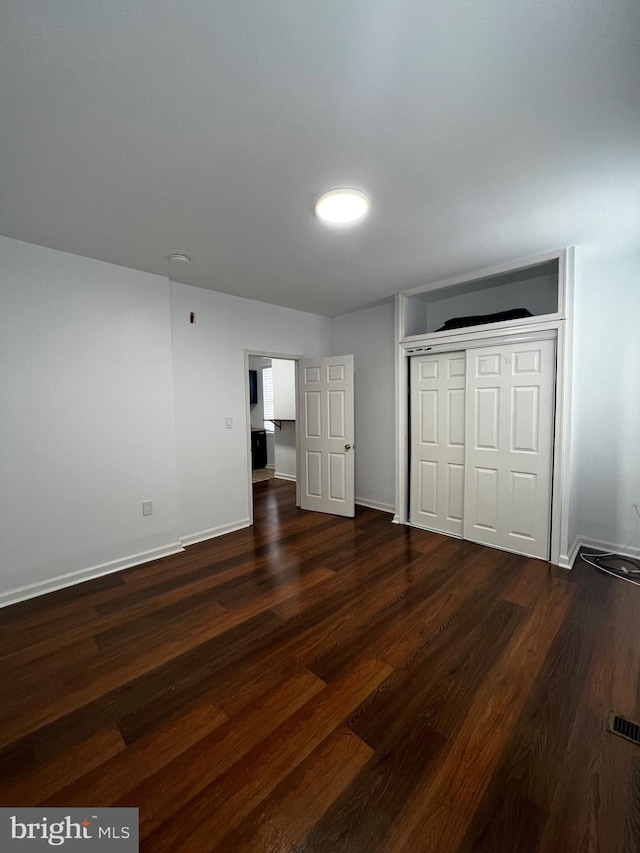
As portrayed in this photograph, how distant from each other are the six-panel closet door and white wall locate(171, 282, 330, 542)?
1963 mm

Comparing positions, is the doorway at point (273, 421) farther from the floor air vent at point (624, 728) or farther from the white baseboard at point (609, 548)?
the floor air vent at point (624, 728)

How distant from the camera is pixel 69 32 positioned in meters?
1.12

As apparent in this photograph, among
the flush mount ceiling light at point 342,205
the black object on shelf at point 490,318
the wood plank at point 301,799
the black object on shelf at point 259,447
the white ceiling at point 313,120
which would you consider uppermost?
the white ceiling at point 313,120

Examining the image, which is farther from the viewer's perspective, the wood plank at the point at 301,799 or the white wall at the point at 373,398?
the white wall at the point at 373,398

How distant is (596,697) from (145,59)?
329 centimetres

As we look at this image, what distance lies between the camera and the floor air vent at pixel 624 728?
1.45 metres

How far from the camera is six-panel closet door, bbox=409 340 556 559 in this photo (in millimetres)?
2980

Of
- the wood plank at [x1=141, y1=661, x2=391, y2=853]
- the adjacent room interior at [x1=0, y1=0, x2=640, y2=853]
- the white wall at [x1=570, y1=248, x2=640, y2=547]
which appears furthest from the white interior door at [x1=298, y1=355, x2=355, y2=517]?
the wood plank at [x1=141, y1=661, x2=391, y2=853]

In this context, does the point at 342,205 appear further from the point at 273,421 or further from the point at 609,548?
the point at 273,421

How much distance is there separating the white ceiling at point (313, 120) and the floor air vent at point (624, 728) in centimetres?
265

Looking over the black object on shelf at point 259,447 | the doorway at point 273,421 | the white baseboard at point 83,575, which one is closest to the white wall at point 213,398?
the white baseboard at point 83,575

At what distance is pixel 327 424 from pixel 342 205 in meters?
2.73

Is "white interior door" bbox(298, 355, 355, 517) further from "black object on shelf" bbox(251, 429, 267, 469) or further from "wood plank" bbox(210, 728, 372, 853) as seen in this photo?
"wood plank" bbox(210, 728, 372, 853)

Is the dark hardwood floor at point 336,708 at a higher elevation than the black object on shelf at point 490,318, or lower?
lower
